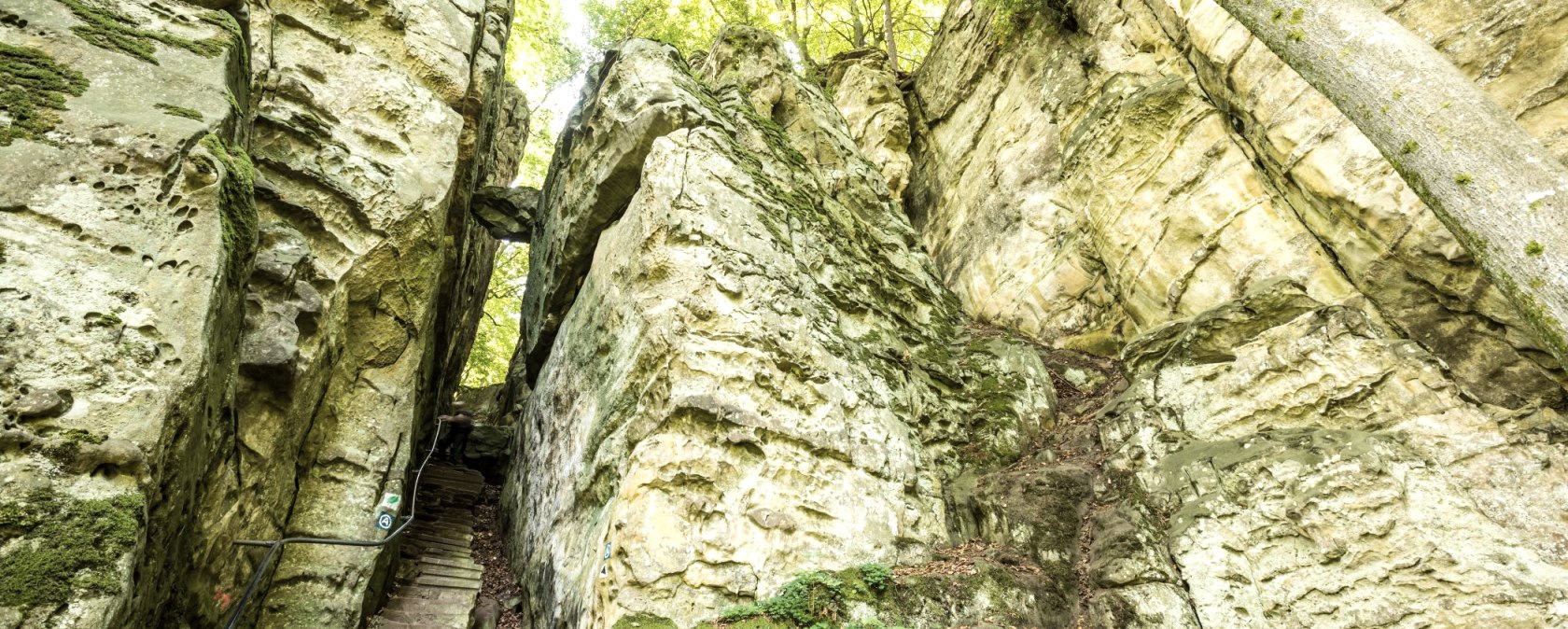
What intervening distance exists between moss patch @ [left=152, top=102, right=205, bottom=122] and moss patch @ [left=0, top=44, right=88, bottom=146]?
1.62 ft

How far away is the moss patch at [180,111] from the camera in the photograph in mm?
5617

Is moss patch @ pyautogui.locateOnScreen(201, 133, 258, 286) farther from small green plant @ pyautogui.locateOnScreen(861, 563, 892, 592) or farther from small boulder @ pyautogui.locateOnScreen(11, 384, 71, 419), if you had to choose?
small green plant @ pyautogui.locateOnScreen(861, 563, 892, 592)

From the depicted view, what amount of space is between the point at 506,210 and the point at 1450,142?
51.5 ft

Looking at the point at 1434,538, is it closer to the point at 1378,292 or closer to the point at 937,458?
the point at 1378,292

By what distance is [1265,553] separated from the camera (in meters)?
6.37

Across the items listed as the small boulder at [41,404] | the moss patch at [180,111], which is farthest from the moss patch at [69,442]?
the moss patch at [180,111]

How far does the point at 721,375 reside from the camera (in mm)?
7586

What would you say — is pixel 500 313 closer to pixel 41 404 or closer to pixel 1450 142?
pixel 41 404

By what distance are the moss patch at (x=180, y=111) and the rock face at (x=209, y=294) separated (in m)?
0.02

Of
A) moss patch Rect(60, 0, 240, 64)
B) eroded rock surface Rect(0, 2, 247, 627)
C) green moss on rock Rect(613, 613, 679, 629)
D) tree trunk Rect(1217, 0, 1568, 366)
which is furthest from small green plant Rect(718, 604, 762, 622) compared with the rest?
moss patch Rect(60, 0, 240, 64)

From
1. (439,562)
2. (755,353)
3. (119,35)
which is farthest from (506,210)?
(755,353)

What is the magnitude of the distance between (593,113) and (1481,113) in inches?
458

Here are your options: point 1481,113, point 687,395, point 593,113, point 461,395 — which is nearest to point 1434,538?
point 1481,113

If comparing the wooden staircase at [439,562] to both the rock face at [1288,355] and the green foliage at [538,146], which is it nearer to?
the rock face at [1288,355]
